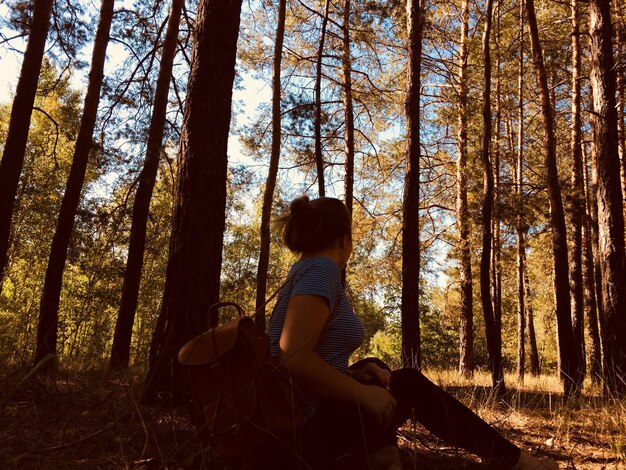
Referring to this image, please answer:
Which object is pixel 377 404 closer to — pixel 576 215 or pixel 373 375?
pixel 373 375

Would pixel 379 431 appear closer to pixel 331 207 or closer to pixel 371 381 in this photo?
pixel 371 381

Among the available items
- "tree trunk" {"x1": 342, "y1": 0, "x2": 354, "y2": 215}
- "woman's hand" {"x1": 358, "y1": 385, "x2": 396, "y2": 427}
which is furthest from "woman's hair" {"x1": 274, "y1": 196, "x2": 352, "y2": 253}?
"tree trunk" {"x1": 342, "y1": 0, "x2": 354, "y2": 215}

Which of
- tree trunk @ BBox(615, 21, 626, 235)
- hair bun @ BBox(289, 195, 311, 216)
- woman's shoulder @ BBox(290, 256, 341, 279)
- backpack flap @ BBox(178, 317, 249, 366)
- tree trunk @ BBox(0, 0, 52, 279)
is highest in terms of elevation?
tree trunk @ BBox(615, 21, 626, 235)

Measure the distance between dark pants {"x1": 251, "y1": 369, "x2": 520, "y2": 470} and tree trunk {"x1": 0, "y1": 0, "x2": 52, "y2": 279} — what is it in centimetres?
624

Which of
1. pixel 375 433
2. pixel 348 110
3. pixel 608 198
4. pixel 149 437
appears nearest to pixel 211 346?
pixel 375 433

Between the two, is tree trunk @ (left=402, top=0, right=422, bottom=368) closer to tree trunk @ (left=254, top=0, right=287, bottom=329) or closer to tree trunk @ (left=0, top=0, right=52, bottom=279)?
tree trunk @ (left=254, top=0, right=287, bottom=329)

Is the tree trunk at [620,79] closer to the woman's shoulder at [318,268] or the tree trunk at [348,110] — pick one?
the tree trunk at [348,110]

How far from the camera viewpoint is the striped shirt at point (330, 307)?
1.71 meters

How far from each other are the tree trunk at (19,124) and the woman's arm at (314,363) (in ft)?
20.5

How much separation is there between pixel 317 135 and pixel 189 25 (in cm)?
345

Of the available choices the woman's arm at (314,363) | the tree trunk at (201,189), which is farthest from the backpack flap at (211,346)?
the tree trunk at (201,189)

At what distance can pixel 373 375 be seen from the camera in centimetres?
198

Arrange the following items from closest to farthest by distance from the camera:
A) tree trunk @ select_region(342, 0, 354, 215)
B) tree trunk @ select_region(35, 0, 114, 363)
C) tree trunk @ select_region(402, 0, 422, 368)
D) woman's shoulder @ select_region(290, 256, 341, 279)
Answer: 1. woman's shoulder @ select_region(290, 256, 341, 279)
2. tree trunk @ select_region(35, 0, 114, 363)
3. tree trunk @ select_region(402, 0, 422, 368)
4. tree trunk @ select_region(342, 0, 354, 215)

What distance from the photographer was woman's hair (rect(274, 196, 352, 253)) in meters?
1.97
